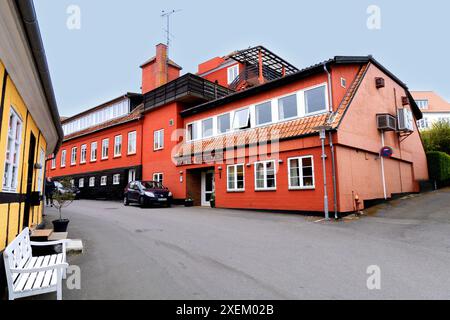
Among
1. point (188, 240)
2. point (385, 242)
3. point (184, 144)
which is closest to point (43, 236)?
point (188, 240)

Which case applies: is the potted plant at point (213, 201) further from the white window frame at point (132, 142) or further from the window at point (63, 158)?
the window at point (63, 158)

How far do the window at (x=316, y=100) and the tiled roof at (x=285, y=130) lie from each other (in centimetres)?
44

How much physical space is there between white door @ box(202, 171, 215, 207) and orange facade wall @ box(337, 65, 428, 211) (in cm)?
888

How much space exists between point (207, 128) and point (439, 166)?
16867mm

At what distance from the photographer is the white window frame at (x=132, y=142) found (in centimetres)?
2431

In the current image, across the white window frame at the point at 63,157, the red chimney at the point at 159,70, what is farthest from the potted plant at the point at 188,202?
the white window frame at the point at 63,157

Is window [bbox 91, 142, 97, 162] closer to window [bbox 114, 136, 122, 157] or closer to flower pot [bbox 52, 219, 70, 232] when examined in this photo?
window [bbox 114, 136, 122, 157]

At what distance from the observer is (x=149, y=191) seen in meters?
17.7

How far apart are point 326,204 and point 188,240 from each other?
614 centimetres

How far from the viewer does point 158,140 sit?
22094mm

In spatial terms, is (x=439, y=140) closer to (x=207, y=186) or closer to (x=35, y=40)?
(x=207, y=186)

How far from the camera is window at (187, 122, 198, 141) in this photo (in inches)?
782

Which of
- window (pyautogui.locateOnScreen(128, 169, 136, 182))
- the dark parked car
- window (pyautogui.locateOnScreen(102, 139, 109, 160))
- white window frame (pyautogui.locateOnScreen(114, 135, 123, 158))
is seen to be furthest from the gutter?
window (pyautogui.locateOnScreen(102, 139, 109, 160))
